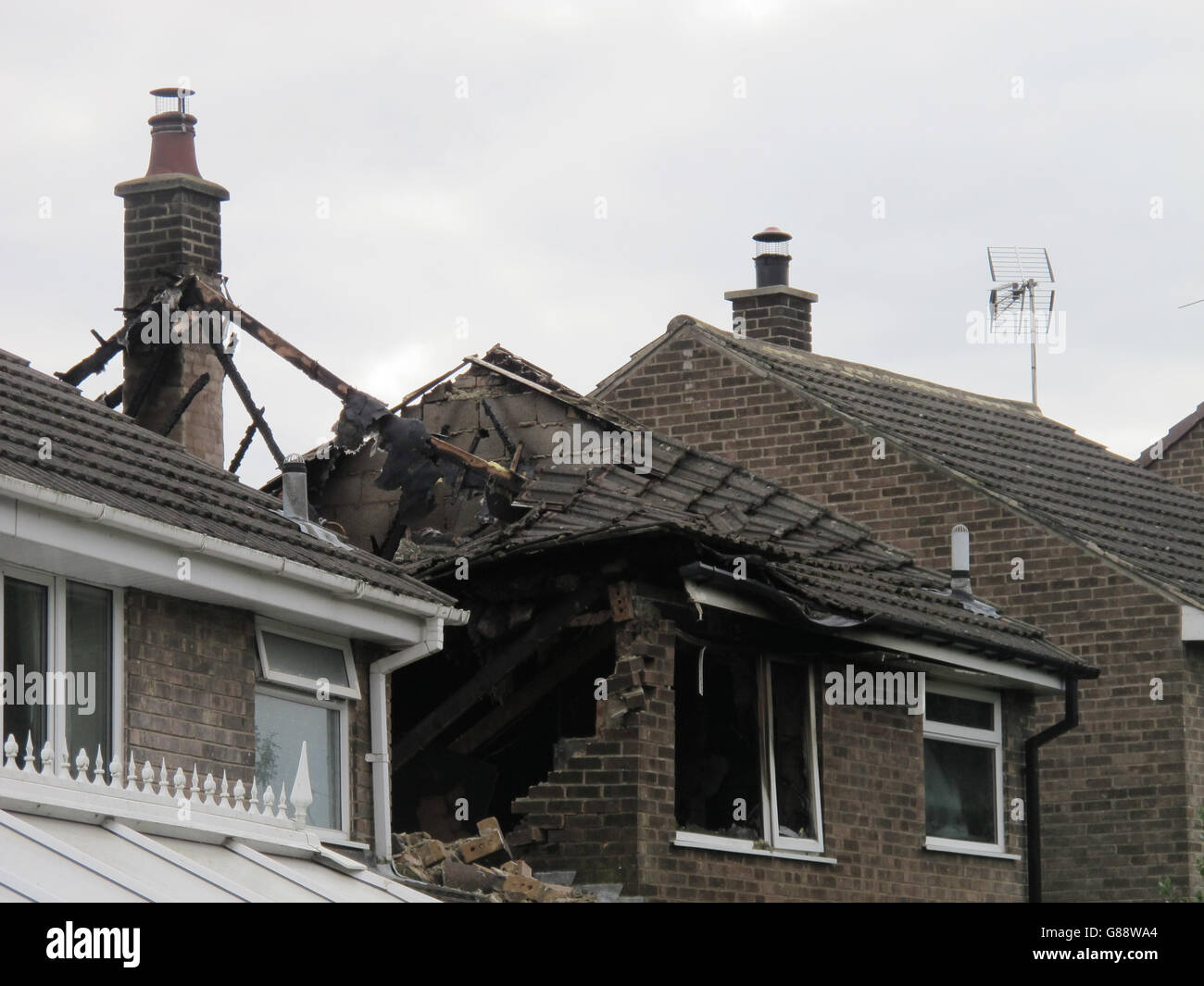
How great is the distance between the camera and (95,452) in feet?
43.9

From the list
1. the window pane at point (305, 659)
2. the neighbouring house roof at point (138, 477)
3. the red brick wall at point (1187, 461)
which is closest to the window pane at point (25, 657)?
the neighbouring house roof at point (138, 477)

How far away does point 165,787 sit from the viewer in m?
11.6

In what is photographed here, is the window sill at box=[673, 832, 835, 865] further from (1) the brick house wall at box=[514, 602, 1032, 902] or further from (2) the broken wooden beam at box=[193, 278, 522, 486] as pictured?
(2) the broken wooden beam at box=[193, 278, 522, 486]

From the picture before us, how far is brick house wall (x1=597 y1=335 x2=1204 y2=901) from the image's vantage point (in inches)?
764

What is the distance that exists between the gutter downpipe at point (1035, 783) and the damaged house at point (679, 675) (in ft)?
0.08

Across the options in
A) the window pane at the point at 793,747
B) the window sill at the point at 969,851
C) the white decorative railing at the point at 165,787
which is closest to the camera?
the white decorative railing at the point at 165,787

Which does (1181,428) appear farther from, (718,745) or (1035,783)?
(718,745)

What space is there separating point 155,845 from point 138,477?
3025mm

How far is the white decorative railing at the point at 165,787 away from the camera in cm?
1084

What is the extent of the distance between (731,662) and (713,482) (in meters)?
2.50

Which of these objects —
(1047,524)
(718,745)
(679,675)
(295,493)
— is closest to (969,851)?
(718,745)

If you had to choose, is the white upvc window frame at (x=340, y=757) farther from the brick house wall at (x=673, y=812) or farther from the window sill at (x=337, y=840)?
the brick house wall at (x=673, y=812)

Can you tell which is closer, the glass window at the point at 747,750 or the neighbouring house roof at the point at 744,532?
the neighbouring house roof at the point at 744,532
